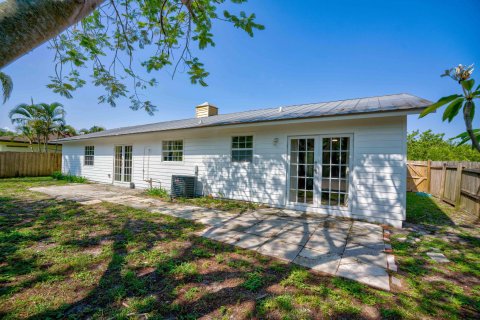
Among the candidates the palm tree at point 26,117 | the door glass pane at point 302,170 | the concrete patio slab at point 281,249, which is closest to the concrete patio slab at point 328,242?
the concrete patio slab at point 281,249

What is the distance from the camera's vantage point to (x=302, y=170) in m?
A: 5.96

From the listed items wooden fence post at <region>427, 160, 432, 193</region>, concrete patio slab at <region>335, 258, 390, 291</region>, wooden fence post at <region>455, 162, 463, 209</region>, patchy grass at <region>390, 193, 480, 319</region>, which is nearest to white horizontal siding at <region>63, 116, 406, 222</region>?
patchy grass at <region>390, 193, 480, 319</region>

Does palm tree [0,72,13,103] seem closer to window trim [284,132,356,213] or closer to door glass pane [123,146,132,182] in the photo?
door glass pane [123,146,132,182]

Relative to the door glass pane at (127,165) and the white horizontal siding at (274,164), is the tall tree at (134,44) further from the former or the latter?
the door glass pane at (127,165)

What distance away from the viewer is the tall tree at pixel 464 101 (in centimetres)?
73

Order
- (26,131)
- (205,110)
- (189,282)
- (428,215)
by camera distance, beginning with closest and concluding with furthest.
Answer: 1. (189,282)
2. (428,215)
3. (205,110)
4. (26,131)

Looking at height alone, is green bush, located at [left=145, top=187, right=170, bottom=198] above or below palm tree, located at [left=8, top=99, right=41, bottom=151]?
below

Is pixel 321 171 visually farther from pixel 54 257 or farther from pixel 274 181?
pixel 54 257

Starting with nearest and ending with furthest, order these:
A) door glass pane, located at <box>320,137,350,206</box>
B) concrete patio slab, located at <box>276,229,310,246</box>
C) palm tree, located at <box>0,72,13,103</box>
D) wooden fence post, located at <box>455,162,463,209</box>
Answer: concrete patio slab, located at <box>276,229,310,246</box>
door glass pane, located at <box>320,137,350,206</box>
wooden fence post, located at <box>455,162,463,209</box>
palm tree, located at <box>0,72,13,103</box>

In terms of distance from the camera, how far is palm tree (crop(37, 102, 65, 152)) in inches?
606

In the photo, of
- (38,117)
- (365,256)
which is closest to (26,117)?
(38,117)

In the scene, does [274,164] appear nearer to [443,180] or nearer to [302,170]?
[302,170]

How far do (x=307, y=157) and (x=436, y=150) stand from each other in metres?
15.9

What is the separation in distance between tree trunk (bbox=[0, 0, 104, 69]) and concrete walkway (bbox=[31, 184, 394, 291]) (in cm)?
324
